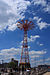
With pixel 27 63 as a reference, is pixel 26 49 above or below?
above

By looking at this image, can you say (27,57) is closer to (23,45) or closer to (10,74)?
(23,45)

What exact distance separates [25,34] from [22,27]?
3068mm

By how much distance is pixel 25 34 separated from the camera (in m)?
56.0

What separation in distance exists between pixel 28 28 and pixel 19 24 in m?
3.73

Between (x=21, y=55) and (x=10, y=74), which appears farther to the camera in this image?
(x=21, y=55)

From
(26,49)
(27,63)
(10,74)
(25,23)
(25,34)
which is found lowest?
(10,74)

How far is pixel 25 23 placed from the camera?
54.7m

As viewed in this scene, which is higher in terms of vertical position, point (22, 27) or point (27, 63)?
point (22, 27)

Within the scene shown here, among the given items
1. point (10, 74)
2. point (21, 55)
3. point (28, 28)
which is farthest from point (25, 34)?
point (10, 74)

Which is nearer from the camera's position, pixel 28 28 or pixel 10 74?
pixel 10 74

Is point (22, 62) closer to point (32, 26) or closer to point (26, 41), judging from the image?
point (26, 41)

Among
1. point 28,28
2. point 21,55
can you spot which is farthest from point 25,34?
point 21,55

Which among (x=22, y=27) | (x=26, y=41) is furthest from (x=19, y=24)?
(x=26, y=41)

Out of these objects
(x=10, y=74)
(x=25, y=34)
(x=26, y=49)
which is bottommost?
(x=10, y=74)
